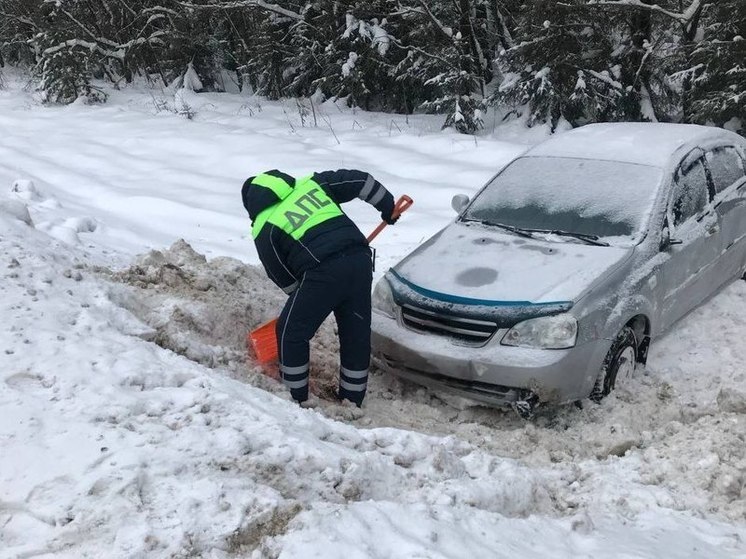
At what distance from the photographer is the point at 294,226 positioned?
3902mm

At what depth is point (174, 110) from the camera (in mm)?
14602

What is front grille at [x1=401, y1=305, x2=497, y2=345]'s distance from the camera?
4078mm

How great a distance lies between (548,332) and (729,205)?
2463mm

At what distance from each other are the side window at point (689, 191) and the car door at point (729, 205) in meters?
0.17

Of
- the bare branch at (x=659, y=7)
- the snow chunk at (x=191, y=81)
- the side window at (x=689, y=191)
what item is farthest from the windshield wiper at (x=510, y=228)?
the snow chunk at (x=191, y=81)

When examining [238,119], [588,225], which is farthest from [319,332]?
[238,119]

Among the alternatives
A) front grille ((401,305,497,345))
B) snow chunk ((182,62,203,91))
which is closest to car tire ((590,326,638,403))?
front grille ((401,305,497,345))

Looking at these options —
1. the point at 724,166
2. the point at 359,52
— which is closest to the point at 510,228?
the point at 724,166

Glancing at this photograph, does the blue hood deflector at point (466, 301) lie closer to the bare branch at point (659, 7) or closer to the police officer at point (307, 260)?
the police officer at point (307, 260)

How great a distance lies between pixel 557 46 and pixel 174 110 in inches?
313

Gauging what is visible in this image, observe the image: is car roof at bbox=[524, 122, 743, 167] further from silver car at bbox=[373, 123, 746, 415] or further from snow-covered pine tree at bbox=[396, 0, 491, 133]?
snow-covered pine tree at bbox=[396, 0, 491, 133]

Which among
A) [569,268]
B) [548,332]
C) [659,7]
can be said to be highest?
[659,7]

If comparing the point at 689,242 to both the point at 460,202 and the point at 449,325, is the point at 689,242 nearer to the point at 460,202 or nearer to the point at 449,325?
the point at 460,202

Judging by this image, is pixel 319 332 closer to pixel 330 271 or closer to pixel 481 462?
pixel 330 271
